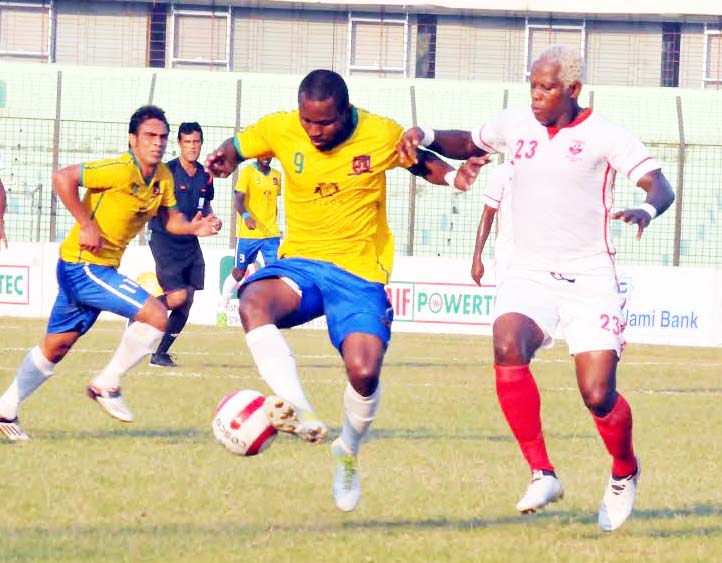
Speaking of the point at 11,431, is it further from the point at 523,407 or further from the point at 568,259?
the point at 568,259

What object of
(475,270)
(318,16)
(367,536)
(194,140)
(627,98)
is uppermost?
(318,16)

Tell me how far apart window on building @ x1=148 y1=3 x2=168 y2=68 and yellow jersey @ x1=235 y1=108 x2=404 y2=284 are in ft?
92.0

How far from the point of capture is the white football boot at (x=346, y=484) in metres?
6.53

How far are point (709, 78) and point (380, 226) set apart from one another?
1126 inches

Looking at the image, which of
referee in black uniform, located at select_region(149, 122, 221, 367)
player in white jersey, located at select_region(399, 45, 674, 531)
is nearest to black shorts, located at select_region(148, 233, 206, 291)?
referee in black uniform, located at select_region(149, 122, 221, 367)

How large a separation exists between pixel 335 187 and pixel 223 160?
1.78ft

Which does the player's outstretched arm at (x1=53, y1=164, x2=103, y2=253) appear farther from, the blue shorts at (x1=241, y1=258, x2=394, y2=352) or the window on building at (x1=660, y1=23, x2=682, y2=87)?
the window on building at (x1=660, y1=23, x2=682, y2=87)

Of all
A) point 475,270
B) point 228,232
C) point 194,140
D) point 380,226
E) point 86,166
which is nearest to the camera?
point 380,226

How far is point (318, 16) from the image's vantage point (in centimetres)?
3425

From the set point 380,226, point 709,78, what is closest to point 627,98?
point 709,78

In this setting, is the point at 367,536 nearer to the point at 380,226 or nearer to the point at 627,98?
the point at 380,226

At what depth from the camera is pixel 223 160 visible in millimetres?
6949

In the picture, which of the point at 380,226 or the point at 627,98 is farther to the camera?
the point at 627,98

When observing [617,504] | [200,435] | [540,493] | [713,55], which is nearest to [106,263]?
[200,435]
